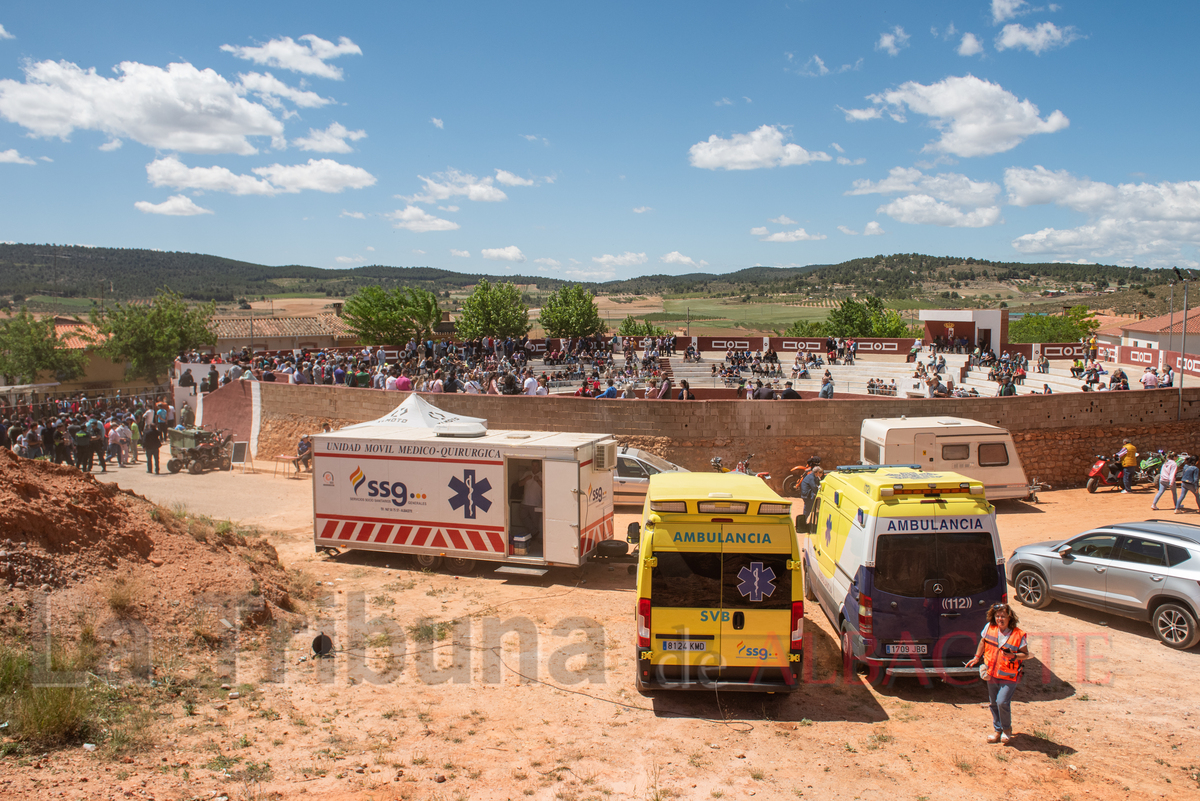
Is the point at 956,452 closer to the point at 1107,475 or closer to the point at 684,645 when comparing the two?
the point at 1107,475

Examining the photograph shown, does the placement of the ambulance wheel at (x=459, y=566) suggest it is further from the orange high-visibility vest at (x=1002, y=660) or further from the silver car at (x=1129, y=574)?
the silver car at (x=1129, y=574)

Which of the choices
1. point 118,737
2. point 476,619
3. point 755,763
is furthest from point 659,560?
point 118,737

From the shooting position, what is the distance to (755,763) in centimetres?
647

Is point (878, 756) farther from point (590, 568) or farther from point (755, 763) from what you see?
point (590, 568)

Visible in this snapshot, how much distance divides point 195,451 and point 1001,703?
22.4m

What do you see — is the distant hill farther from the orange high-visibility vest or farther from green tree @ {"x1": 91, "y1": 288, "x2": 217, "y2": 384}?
the orange high-visibility vest

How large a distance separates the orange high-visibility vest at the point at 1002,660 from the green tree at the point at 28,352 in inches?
2295

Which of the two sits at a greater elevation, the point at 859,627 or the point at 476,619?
the point at 859,627

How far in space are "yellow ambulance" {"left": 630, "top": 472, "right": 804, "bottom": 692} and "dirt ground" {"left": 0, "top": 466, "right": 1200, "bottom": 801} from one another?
46 centimetres

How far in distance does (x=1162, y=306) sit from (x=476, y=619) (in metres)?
112

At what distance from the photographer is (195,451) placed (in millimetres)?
22656

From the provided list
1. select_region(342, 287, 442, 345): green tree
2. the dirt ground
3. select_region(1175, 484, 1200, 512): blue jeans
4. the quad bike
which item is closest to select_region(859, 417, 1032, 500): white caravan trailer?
select_region(1175, 484, 1200, 512): blue jeans

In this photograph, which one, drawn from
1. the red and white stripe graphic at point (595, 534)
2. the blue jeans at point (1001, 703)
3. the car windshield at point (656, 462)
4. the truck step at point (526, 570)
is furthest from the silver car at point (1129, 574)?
the car windshield at point (656, 462)

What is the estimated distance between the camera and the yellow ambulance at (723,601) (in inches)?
291
